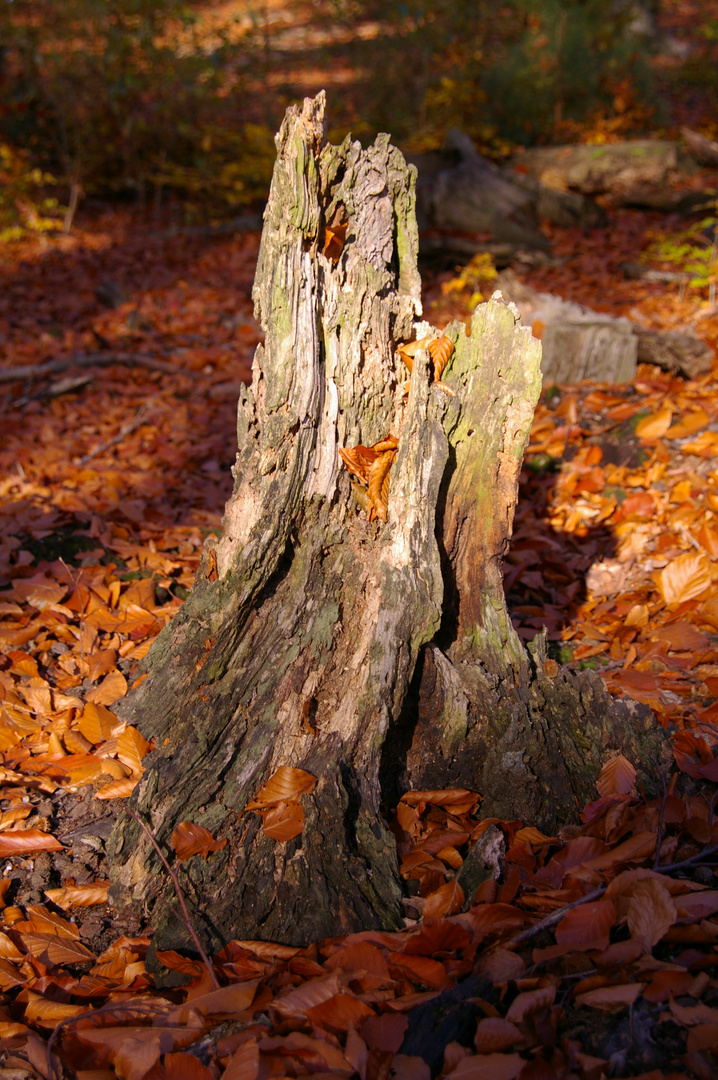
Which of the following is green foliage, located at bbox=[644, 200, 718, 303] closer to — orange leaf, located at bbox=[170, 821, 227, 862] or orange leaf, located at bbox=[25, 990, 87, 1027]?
orange leaf, located at bbox=[170, 821, 227, 862]

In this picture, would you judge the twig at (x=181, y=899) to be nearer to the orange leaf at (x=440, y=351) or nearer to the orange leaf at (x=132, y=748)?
the orange leaf at (x=132, y=748)

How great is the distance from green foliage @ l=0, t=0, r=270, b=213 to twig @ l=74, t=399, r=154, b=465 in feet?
20.1

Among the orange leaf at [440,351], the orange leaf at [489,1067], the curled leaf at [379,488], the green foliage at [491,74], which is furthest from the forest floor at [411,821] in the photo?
the green foliage at [491,74]

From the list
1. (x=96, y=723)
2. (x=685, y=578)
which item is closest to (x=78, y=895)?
(x=96, y=723)

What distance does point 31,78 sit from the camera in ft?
33.9

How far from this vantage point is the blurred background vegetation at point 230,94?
999 cm

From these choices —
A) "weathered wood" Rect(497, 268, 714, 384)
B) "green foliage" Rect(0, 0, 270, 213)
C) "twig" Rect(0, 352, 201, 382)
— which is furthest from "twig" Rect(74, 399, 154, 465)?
"green foliage" Rect(0, 0, 270, 213)

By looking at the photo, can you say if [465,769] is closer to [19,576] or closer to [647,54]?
[19,576]

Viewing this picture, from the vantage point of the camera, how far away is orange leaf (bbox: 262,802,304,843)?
195 centimetres

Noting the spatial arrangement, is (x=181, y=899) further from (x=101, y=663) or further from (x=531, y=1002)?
(x=101, y=663)

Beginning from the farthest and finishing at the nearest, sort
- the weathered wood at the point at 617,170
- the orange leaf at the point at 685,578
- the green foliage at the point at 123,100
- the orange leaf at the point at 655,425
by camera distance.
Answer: the green foliage at the point at 123,100 → the weathered wood at the point at 617,170 → the orange leaf at the point at 655,425 → the orange leaf at the point at 685,578

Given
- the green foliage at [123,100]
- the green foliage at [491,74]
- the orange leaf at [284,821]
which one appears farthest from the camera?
the green foliage at [491,74]

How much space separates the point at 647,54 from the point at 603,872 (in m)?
15.5

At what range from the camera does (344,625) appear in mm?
2256
